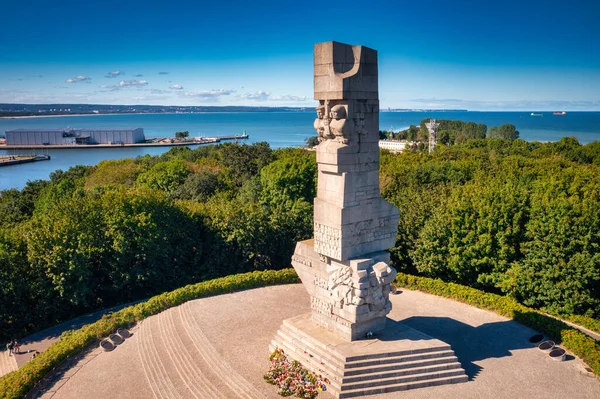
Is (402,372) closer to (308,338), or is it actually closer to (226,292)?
(308,338)

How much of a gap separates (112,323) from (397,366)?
1427cm

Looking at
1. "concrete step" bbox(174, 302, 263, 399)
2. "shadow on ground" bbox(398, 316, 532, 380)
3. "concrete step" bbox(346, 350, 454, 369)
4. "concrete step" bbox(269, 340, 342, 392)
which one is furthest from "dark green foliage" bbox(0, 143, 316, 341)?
"concrete step" bbox(346, 350, 454, 369)

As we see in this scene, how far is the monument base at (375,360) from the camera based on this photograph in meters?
17.3

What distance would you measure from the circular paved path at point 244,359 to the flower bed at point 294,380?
363mm

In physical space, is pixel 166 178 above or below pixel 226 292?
above

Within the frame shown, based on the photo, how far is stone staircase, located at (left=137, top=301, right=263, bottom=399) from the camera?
58.5ft

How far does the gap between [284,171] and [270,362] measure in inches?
891

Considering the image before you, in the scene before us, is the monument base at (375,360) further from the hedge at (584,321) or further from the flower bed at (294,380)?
the hedge at (584,321)

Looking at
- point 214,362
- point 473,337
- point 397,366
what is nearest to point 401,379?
point 397,366

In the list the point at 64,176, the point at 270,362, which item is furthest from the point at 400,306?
the point at 64,176

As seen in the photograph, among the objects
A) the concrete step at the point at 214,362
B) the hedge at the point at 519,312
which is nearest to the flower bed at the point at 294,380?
the concrete step at the point at 214,362

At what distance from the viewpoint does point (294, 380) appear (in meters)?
17.7

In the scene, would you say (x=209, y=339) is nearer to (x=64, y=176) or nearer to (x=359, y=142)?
(x=359, y=142)

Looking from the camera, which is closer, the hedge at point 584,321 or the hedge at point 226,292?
the hedge at point 226,292
